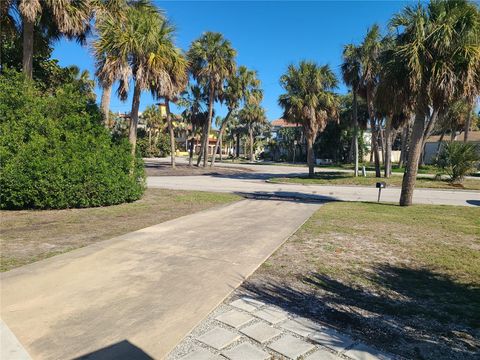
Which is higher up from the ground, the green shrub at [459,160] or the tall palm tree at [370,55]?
the tall palm tree at [370,55]

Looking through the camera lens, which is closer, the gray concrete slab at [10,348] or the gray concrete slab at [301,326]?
the gray concrete slab at [10,348]

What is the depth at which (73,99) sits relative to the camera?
11016 millimetres

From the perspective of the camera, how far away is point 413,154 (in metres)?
12.3

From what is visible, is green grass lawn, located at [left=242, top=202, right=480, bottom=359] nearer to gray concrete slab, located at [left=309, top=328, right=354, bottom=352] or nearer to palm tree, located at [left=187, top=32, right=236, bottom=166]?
gray concrete slab, located at [left=309, top=328, right=354, bottom=352]

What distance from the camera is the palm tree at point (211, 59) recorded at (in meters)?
28.6

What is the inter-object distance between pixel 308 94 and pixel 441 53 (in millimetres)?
12899

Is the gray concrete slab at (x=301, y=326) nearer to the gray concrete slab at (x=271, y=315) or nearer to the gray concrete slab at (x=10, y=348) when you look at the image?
the gray concrete slab at (x=271, y=315)

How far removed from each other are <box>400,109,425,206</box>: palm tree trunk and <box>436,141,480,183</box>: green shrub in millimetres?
11118

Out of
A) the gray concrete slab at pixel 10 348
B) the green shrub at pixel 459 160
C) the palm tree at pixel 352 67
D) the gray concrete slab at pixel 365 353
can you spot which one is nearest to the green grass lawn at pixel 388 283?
the gray concrete slab at pixel 365 353

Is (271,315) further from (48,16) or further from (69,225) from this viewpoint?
(48,16)

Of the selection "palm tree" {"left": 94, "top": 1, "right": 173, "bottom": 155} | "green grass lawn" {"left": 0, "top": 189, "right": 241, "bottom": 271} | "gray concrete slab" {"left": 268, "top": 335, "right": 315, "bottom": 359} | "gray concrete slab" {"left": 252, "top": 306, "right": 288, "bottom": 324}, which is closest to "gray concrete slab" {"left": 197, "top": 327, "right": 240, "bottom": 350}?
"gray concrete slab" {"left": 268, "top": 335, "right": 315, "bottom": 359}

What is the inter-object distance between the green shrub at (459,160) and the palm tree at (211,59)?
56.0 feet

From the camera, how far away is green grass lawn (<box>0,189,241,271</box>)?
19.2 feet

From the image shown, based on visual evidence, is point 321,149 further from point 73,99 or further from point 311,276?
point 311,276
